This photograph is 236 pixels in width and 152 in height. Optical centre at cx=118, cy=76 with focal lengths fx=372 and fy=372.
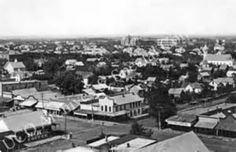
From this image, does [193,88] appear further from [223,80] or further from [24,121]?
[24,121]

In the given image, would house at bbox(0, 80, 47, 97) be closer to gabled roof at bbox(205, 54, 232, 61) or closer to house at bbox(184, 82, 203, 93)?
house at bbox(184, 82, 203, 93)

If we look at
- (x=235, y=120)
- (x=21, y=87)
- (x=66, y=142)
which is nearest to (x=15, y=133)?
(x=66, y=142)

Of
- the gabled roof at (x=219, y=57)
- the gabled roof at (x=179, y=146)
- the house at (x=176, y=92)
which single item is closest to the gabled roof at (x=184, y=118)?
the gabled roof at (x=179, y=146)

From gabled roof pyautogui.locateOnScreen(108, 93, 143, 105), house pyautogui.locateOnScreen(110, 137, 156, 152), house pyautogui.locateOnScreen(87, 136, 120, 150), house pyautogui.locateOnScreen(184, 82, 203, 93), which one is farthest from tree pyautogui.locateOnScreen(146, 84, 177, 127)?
house pyautogui.locateOnScreen(184, 82, 203, 93)

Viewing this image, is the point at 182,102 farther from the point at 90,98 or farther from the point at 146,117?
the point at 90,98

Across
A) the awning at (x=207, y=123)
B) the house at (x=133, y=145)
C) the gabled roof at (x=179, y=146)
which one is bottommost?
the awning at (x=207, y=123)

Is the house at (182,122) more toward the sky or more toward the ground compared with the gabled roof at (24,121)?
more toward the ground

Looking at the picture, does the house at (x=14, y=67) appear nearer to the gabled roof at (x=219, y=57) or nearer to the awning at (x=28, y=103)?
the awning at (x=28, y=103)
